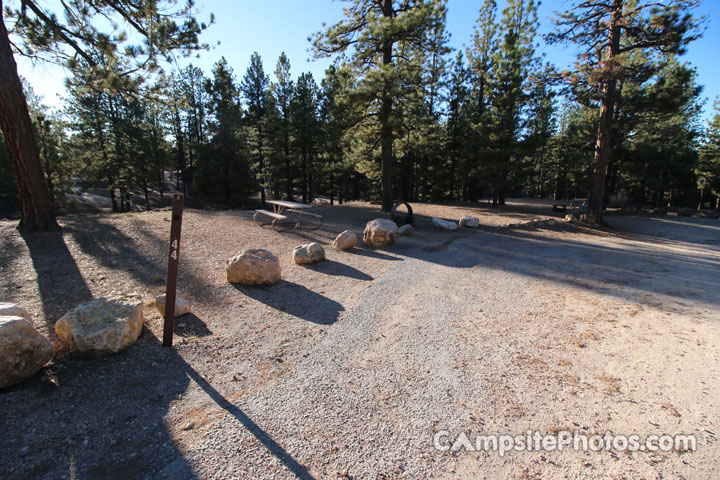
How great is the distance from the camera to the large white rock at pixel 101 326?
263 centimetres

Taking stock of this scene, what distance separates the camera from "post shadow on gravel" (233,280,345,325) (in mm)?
3805

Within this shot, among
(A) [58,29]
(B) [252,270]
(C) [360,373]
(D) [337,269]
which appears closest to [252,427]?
(C) [360,373]

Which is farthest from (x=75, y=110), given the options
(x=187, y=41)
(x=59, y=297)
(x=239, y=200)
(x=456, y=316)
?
(x=456, y=316)

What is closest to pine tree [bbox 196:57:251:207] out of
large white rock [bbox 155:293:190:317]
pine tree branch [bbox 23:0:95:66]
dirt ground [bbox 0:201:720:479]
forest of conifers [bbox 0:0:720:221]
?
forest of conifers [bbox 0:0:720:221]

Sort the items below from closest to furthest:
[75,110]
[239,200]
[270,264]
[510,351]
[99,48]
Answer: [510,351] < [270,264] < [99,48] < [239,200] < [75,110]

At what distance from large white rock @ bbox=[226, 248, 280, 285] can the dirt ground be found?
178 millimetres

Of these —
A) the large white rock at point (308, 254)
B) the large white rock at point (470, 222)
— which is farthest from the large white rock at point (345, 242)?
the large white rock at point (470, 222)

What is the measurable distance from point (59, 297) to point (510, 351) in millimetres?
5240

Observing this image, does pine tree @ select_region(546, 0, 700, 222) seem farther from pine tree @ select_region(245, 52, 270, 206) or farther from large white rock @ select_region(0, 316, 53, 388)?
pine tree @ select_region(245, 52, 270, 206)

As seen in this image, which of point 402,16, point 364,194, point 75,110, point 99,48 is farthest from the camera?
point 364,194

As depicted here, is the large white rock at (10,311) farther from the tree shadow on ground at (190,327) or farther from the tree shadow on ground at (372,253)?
the tree shadow on ground at (372,253)

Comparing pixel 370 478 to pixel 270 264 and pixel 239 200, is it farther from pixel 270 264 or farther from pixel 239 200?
pixel 239 200

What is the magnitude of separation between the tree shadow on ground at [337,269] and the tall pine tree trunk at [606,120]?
9854mm

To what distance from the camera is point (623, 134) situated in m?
15.4
